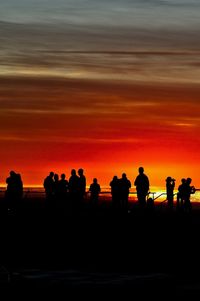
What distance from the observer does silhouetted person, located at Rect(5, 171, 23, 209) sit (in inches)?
1704

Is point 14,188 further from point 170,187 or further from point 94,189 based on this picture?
point 170,187

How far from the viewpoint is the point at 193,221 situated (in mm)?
47156

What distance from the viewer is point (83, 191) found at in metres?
42.9

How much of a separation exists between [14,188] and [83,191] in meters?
2.65

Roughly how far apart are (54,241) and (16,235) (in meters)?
2.85

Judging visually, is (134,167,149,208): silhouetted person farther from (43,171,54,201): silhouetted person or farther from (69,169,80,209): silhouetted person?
(43,171,54,201): silhouetted person

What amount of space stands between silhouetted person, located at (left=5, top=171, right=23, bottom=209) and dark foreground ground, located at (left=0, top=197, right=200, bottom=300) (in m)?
1.14

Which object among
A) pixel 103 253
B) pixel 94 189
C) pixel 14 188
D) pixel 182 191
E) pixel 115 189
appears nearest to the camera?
pixel 103 253

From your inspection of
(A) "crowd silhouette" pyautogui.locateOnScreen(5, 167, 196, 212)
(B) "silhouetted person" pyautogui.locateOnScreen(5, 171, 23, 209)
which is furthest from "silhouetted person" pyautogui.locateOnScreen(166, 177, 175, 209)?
(B) "silhouetted person" pyautogui.locateOnScreen(5, 171, 23, 209)

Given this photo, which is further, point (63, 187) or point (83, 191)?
point (63, 187)

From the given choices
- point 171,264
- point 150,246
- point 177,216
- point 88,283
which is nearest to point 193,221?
point 177,216

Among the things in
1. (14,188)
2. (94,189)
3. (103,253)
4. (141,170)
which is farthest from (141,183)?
(103,253)

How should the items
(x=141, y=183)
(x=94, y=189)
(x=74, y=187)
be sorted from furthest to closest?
(x=94, y=189), (x=74, y=187), (x=141, y=183)

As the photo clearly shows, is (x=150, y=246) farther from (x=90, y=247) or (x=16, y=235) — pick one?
(x=16, y=235)
